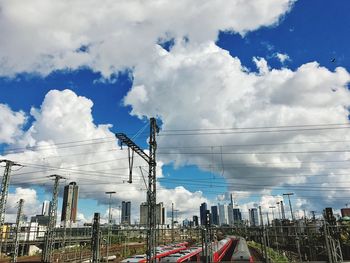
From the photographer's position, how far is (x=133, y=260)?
2331 cm

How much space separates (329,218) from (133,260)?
14473 mm

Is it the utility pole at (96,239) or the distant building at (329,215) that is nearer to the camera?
the utility pole at (96,239)

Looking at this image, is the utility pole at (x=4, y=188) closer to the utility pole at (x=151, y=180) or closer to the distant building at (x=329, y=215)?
the utility pole at (x=151, y=180)

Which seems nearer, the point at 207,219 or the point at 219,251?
the point at 207,219

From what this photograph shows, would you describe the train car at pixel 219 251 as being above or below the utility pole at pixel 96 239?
below

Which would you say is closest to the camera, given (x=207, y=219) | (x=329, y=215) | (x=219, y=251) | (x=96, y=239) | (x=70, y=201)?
(x=96, y=239)

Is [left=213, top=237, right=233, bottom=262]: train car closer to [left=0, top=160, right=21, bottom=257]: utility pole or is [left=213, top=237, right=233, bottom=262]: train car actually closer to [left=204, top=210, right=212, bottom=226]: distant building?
[left=204, top=210, right=212, bottom=226]: distant building

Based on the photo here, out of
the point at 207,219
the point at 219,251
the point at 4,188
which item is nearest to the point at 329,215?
the point at 207,219

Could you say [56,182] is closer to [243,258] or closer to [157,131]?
[157,131]

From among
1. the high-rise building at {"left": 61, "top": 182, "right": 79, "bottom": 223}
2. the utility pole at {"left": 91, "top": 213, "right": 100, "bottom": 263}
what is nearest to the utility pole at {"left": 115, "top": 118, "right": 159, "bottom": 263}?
the utility pole at {"left": 91, "top": 213, "right": 100, "bottom": 263}

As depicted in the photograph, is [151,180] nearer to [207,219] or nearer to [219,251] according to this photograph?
[207,219]

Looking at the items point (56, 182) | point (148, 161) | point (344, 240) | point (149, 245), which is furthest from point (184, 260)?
point (344, 240)

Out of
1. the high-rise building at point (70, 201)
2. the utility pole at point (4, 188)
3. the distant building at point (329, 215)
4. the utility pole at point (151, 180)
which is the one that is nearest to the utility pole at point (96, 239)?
the utility pole at point (151, 180)

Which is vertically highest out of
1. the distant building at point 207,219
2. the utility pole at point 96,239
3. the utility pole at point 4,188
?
the utility pole at point 4,188
